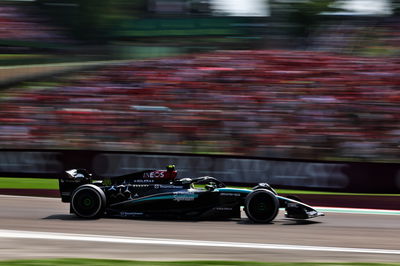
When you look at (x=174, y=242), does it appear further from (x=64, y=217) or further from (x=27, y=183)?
(x=27, y=183)

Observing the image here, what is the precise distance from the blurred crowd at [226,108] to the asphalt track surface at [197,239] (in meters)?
5.81

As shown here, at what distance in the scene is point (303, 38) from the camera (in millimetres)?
27641

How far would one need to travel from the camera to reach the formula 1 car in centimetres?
870

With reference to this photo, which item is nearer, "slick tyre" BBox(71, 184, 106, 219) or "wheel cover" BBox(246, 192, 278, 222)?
"wheel cover" BBox(246, 192, 278, 222)

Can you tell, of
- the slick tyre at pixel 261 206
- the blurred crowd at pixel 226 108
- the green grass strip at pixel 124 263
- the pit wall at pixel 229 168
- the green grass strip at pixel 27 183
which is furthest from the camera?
the blurred crowd at pixel 226 108

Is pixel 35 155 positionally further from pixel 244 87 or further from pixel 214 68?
pixel 214 68

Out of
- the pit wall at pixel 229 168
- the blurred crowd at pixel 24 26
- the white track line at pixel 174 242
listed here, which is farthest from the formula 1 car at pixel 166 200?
the blurred crowd at pixel 24 26

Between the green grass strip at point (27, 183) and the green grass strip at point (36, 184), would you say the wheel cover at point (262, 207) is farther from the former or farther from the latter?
the green grass strip at point (27, 183)

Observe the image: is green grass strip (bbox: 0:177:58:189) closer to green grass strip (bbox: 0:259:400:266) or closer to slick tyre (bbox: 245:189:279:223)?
slick tyre (bbox: 245:189:279:223)

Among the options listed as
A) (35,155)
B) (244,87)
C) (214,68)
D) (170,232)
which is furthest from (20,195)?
(214,68)

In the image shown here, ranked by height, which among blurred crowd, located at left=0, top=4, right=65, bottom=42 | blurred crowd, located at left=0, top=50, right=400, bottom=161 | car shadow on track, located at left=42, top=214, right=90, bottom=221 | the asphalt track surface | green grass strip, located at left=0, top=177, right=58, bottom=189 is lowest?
the asphalt track surface

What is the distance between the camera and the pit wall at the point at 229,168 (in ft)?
42.9

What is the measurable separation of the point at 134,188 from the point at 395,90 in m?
12.3

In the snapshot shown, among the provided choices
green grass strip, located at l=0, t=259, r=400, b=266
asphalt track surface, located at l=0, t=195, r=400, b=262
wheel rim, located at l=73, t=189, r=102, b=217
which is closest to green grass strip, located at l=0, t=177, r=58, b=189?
asphalt track surface, located at l=0, t=195, r=400, b=262
